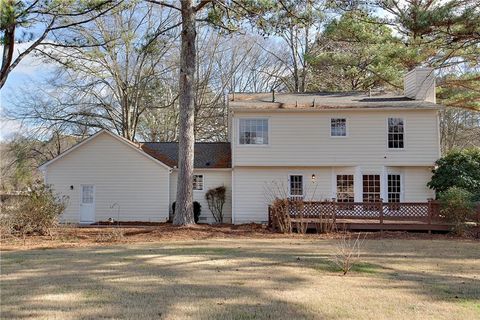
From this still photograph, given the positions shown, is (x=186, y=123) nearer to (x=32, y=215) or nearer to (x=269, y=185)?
(x=269, y=185)

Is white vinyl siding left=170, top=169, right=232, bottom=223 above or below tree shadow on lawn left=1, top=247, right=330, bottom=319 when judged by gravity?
above

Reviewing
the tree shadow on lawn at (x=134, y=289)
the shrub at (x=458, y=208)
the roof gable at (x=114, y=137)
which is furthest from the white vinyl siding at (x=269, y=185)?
the tree shadow on lawn at (x=134, y=289)

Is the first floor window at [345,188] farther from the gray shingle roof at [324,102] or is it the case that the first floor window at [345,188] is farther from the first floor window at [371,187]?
the gray shingle roof at [324,102]

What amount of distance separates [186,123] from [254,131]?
16.3 ft

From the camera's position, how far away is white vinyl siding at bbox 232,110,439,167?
2034 cm

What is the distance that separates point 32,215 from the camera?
14.0m

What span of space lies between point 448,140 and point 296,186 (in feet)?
74.0

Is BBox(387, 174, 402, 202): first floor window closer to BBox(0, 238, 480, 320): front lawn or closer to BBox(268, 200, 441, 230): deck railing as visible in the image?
BBox(268, 200, 441, 230): deck railing

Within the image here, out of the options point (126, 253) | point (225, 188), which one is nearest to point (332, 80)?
point (225, 188)

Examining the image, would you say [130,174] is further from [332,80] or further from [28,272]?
[332,80]

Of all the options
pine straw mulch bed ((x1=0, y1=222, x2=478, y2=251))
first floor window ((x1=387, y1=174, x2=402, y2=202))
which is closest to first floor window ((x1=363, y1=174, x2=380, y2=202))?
first floor window ((x1=387, y1=174, x2=402, y2=202))

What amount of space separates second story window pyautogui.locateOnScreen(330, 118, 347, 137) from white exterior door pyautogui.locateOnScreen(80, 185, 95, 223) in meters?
12.1

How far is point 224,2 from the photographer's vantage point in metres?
17.0

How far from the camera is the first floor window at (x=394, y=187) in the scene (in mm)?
20453
